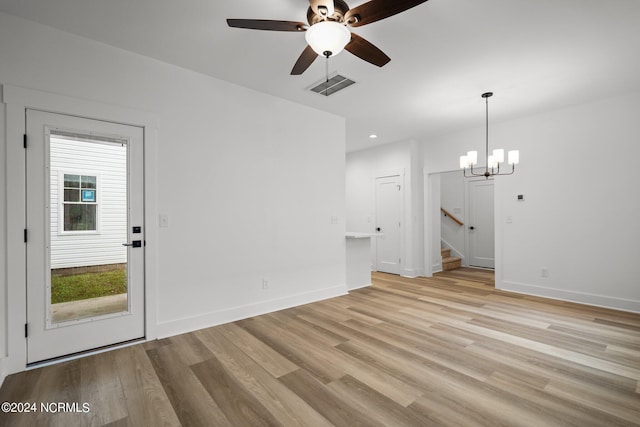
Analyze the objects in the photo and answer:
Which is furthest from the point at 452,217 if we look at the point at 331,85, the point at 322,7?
the point at 322,7

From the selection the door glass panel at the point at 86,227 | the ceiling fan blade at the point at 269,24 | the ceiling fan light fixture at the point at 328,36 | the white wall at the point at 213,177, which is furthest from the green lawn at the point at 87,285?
the ceiling fan light fixture at the point at 328,36

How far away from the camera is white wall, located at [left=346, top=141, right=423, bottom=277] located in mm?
6164

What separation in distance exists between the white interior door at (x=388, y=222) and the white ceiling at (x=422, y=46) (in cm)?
240

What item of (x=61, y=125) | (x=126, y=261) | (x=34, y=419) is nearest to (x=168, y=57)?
(x=61, y=125)

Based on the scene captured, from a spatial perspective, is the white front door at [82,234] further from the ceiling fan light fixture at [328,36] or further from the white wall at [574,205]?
the white wall at [574,205]

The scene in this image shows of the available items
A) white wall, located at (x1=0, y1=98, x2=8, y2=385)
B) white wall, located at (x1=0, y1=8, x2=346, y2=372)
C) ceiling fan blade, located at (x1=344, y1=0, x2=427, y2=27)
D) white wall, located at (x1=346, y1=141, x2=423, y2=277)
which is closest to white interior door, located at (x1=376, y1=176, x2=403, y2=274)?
white wall, located at (x1=346, y1=141, x2=423, y2=277)

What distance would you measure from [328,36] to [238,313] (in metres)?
3.02

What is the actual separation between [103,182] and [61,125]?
1.81 feet

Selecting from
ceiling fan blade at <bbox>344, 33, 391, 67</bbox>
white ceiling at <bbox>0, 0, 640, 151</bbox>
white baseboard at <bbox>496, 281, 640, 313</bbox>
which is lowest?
white baseboard at <bbox>496, 281, 640, 313</bbox>

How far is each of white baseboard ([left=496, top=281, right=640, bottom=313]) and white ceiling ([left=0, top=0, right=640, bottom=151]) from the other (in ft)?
8.77

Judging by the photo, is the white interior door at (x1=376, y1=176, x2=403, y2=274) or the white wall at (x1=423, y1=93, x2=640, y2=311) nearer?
the white wall at (x1=423, y1=93, x2=640, y2=311)

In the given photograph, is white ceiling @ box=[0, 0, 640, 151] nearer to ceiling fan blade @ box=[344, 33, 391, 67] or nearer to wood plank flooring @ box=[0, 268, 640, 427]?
ceiling fan blade @ box=[344, 33, 391, 67]

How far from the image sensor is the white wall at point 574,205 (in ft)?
13.0

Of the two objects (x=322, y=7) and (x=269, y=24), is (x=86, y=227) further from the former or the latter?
(x=322, y=7)
